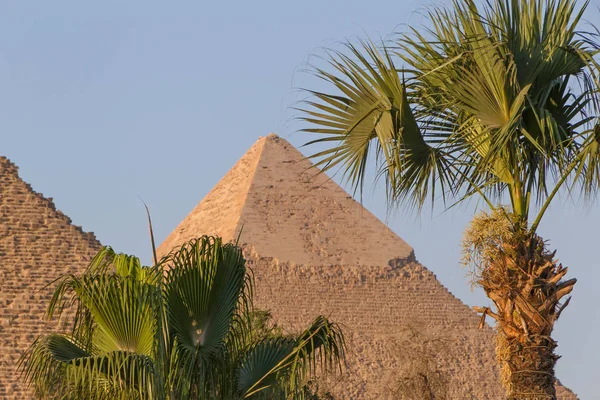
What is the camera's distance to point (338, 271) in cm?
10569

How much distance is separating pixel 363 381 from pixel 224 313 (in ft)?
274

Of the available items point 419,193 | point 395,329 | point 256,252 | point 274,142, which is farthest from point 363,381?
point 419,193

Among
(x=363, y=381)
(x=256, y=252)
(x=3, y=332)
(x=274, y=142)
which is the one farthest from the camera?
(x=274, y=142)

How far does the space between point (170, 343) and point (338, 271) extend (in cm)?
9367

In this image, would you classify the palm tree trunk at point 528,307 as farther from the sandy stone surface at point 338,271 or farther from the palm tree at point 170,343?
the sandy stone surface at point 338,271

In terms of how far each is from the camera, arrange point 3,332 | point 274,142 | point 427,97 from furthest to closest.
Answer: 1. point 274,142
2. point 3,332
3. point 427,97

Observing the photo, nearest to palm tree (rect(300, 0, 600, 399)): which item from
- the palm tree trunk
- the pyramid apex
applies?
the palm tree trunk

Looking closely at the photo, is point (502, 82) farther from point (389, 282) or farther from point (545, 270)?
point (389, 282)

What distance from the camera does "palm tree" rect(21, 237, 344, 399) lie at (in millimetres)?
11930

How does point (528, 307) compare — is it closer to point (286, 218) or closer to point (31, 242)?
point (31, 242)

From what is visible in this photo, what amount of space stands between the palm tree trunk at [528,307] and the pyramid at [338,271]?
8144cm

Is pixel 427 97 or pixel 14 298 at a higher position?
pixel 14 298

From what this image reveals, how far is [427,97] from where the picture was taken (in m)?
13.1

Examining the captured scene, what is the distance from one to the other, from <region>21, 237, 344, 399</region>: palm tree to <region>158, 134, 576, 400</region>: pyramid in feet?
267
